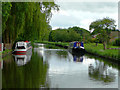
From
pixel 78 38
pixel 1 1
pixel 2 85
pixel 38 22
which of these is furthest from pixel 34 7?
pixel 78 38

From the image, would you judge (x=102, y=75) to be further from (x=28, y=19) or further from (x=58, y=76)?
(x=28, y=19)

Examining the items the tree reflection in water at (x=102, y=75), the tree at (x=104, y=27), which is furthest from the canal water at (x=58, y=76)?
the tree at (x=104, y=27)

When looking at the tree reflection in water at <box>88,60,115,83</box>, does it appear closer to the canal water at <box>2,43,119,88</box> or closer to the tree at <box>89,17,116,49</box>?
the canal water at <box>2,43,119,88</box>

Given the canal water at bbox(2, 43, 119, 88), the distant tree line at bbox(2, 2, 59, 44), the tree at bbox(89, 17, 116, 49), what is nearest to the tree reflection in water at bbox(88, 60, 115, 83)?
the canal water at bbox(2, 43, 119, 88)

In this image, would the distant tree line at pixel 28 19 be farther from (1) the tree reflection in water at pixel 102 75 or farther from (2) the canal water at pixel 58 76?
(1) the tree reflection in water at pixel 102 75

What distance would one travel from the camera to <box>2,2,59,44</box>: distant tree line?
2835cm

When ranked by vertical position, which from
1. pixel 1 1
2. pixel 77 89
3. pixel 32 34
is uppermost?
pixel 1 1

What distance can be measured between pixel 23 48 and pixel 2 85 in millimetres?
22466

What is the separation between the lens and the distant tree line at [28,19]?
1116 inches

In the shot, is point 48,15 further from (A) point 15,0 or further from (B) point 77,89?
(B) point 77,89

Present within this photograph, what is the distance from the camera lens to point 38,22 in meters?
32.0

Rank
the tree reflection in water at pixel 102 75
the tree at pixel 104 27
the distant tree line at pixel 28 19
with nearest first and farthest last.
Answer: the tree reflection in water at pixel 102 75
the distant tree line at pixel 28 19
the tree at pixel 104 27

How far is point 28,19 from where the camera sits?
3062 centimetres

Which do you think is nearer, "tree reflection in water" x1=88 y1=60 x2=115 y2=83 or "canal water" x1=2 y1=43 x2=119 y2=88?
"canal water" x1=2 y1=43 x2=119 y2=88
